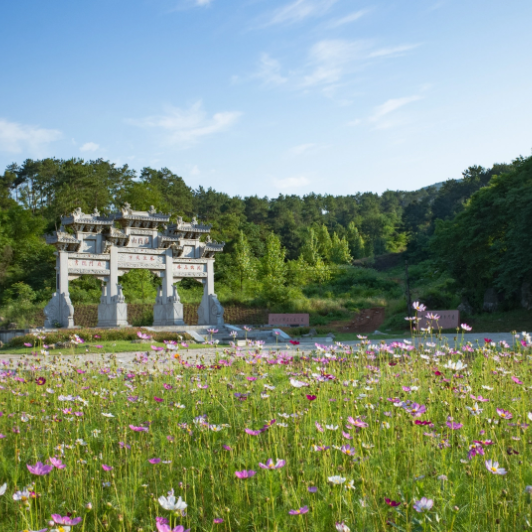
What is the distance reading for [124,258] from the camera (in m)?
21.2

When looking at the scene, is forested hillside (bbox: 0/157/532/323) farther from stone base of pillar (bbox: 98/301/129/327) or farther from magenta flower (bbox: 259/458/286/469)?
magenta flower (bbox: 259/458/286/469)

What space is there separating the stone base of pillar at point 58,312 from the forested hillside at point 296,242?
6.96 metres

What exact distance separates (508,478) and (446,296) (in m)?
25.0

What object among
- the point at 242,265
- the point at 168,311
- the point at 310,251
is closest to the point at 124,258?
the point at 168,311

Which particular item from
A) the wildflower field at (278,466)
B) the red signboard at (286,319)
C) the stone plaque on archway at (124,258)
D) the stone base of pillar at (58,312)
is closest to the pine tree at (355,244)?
the red signboard at (286,319)

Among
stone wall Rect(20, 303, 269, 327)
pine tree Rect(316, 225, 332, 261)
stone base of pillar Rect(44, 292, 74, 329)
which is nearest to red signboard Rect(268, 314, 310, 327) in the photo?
stone wall Rect(20, 303, 269, 327)

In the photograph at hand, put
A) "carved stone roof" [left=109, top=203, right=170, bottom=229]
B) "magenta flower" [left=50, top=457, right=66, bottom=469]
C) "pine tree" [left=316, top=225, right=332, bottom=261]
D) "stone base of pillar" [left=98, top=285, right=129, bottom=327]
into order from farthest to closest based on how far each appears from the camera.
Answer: "pine tree" [left=316, top=225, right=332, bottom=261] → "carved stone roof" [left=109, top=203, right=170, bottom=229] → "stone base of pillar" [left=98, top=285, right=129, bottom=327] → "magenta flower" [left=50, top=457, right=66, bottom=469]

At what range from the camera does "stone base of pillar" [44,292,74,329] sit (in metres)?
19.2

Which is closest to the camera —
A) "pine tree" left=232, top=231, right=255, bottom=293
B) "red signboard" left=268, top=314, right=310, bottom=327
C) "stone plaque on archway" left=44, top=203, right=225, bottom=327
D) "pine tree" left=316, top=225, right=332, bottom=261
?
"stone plaque on archway" left=44, top=203, right=225, bottom=327

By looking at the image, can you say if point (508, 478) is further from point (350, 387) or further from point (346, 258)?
point (346, 258)

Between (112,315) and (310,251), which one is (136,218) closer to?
(112,315)

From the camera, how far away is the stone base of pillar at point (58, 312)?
19219 millimetres

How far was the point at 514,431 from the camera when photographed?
339 centimetres

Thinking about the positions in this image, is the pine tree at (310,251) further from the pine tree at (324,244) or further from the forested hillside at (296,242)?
the pine tree at (324,244)
